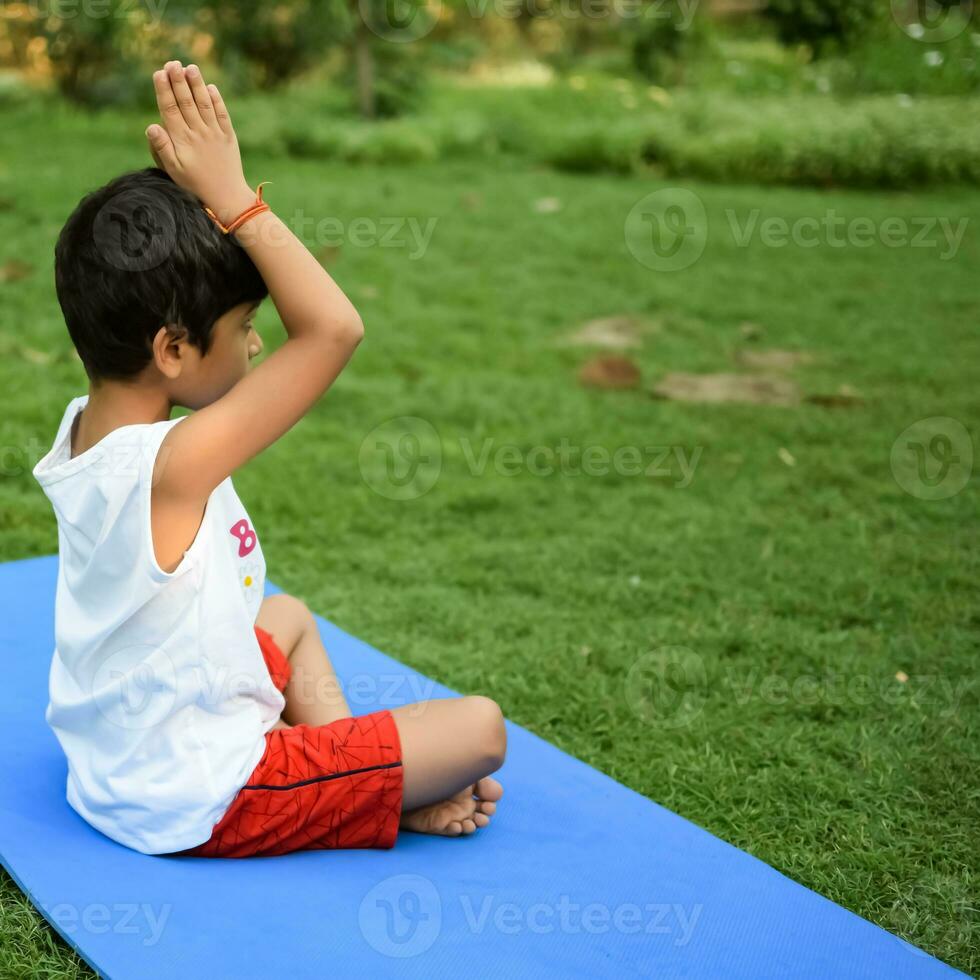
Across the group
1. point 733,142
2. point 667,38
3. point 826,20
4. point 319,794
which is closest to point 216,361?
point 319,794

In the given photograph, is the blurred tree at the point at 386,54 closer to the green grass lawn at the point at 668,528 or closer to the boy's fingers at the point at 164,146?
the green grass lawn at the point at 668,528

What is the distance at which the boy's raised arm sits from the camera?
180 centimetres

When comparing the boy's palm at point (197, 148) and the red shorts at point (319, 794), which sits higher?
the boy's palm at point (197, 148)

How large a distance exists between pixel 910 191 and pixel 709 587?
650 cm

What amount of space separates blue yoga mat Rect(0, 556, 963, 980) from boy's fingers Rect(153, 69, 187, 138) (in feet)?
3.95

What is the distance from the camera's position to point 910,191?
8.95 meters

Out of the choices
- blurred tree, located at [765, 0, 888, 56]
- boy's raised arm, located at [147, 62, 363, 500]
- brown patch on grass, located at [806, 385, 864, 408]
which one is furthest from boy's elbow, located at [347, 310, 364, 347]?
blurred tree, located at [765, 0, 888, 56]

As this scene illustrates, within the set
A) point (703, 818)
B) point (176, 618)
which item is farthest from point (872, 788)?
point (176, 618)

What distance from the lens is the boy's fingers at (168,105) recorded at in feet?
5.83

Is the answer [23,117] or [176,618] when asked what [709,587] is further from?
[23,117]

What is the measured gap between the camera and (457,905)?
195 centimetres

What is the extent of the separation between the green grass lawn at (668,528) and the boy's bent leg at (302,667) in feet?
1.40

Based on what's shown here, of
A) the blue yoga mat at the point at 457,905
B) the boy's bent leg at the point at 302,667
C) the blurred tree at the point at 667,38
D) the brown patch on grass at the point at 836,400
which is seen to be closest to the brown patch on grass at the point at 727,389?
the brown patch on grass at the point at 836,400

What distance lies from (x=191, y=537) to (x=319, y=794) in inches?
19.8
